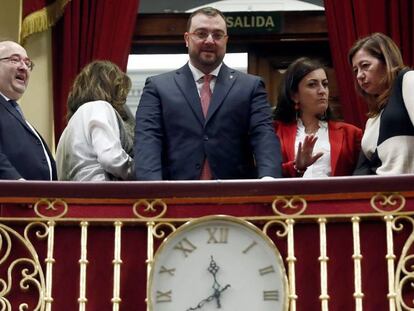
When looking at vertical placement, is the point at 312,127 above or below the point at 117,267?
→ above

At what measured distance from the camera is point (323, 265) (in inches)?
173

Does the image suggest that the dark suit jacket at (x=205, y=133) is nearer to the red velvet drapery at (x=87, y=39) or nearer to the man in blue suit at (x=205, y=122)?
the man in blue suit at (x=205, y=122)

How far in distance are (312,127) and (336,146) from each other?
0.15 m

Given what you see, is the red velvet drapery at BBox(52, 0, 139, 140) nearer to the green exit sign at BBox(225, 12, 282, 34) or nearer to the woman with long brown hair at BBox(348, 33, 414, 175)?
the green exit sign at BBox(225, 12, 282, 34)

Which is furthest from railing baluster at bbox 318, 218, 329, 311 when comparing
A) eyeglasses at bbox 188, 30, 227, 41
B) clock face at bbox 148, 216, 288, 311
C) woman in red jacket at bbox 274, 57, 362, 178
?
eyeglasses at bbox 188, 30, 227, 41

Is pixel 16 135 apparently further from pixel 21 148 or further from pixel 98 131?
pixel 98 131

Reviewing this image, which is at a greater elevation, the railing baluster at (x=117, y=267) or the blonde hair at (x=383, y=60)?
the blonde hair at (x=383, y=60)

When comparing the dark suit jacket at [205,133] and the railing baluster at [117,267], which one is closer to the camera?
the railing baluster at [117,267]

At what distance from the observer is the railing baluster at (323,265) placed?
4355 mm

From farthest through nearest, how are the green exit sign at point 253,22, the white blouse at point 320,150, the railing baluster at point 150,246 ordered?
the green exit sign at point 253,22 → the white blouse at point 320,150 → the railing baluster at point 150,246

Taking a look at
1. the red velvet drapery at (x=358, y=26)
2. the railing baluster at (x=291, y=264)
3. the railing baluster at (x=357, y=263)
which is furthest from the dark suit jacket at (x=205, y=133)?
the red velvet drapery at (x=358, y=26)

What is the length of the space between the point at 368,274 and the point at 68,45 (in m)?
2.93

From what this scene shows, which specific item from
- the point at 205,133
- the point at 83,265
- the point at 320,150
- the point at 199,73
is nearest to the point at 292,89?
the point at 320,150

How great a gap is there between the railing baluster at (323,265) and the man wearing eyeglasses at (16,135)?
1167 millimetres
